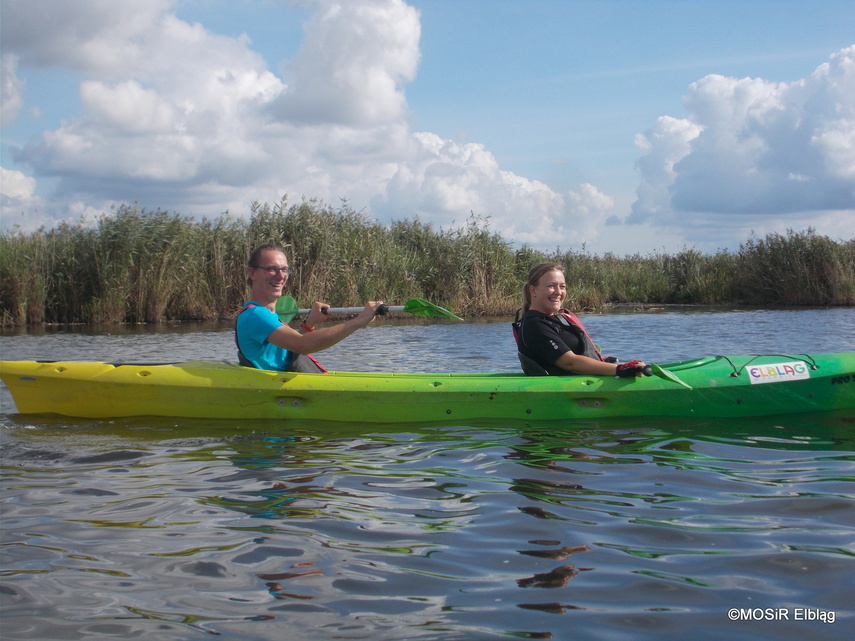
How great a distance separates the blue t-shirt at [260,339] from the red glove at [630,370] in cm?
214

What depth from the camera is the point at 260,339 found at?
4.91m

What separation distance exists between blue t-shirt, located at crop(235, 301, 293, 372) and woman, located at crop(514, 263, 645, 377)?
157 centimetres

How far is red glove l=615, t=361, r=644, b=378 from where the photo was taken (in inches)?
192

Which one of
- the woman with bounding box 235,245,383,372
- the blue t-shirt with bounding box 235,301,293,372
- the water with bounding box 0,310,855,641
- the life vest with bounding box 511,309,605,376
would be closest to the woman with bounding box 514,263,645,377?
the life vest with bounding box 511,309,605,376

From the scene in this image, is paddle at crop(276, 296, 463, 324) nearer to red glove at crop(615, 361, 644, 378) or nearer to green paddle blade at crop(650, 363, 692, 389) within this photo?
red glove at crop(615, 361, 644, 378)

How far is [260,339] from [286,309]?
0.59 meters

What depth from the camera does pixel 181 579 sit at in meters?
2.43

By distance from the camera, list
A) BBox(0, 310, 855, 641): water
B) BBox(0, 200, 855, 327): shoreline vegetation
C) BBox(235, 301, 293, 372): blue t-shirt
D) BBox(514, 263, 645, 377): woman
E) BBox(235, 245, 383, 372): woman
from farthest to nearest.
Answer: BBox(0, 200, 855, 327): shoreline vegetation, BBox(514, 263, 645, 377): woman, BBox(235, 301, 293, 372): blue t-shirt, BBox(235, 245, 383, 372): woman, BBox(0, 310, 855, 641): water

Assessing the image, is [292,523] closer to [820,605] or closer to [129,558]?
[129,558]

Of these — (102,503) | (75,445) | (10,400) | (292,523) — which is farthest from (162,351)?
(292,523)

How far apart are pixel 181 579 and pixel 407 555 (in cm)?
72

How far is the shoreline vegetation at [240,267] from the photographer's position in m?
13.7

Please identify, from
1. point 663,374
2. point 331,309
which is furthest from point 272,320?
point 663,374

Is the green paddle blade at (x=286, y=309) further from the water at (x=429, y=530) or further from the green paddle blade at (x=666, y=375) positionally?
the green paddle blade at (x=666, y=375)
